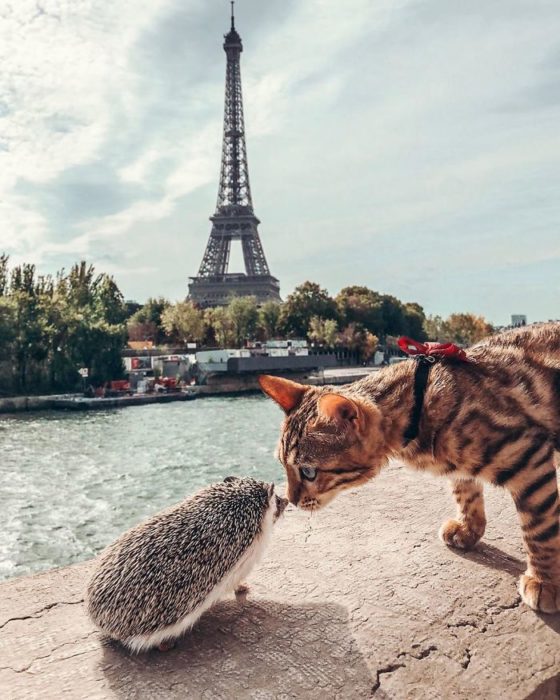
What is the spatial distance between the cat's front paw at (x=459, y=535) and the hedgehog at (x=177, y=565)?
3.80 feet

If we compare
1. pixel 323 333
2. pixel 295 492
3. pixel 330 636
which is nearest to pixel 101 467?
pixel 295 492

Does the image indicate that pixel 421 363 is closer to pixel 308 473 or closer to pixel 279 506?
pixel 308 473

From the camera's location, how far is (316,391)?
2797 millimetres

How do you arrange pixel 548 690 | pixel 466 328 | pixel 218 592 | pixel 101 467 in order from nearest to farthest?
pixel 548 690 < pixel 218 592 < pixel 101 467 < pixel 466 328

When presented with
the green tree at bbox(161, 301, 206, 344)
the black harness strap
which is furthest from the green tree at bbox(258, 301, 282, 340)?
the black harness strap

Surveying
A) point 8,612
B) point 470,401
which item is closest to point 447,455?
point 470,401

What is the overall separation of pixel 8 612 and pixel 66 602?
0.93ft

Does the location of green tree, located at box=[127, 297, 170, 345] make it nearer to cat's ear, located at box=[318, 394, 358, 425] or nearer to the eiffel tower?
the eiffel tower

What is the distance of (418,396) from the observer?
2795 mm

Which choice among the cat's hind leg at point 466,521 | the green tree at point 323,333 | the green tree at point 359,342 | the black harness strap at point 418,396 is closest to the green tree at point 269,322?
the green tree at point 323,333

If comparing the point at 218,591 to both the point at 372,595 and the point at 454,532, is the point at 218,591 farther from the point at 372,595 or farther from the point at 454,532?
the point at 454,532

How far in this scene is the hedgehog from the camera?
248cm

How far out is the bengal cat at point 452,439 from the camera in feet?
8.64

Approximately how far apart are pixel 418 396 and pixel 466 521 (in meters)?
1.08
